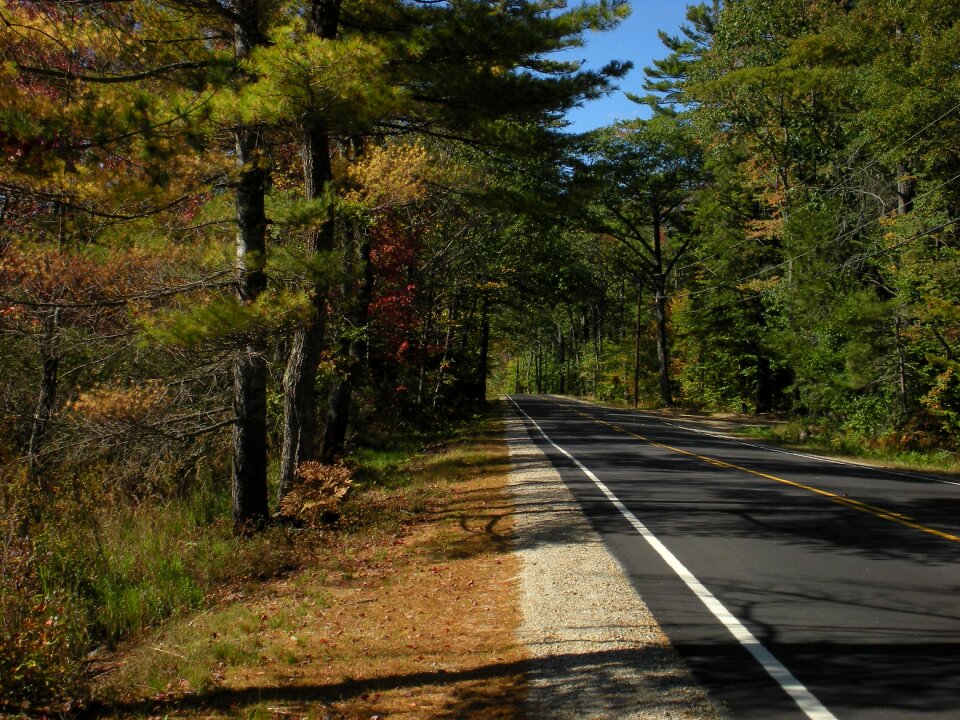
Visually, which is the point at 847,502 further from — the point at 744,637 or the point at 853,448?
the point at 853,448

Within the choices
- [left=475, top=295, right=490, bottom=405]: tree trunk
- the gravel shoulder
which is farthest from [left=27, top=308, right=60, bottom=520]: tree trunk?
[left=475, top=295, right=490, bottom=405]: tree trunk

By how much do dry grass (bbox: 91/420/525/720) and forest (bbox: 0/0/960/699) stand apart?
84cm

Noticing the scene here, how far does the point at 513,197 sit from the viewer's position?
11.4m

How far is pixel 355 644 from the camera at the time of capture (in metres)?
6.61

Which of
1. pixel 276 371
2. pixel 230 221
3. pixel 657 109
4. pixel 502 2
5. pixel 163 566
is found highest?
pixel 657 109

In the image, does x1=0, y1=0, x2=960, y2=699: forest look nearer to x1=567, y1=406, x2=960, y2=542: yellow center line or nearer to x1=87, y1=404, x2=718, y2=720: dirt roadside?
x1=87, y1=404, x2=718, y2=720: dirt roadside

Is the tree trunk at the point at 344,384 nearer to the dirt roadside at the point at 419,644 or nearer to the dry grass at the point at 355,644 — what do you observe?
the dry grass at the point at 355,644

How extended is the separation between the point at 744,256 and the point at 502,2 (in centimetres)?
3002

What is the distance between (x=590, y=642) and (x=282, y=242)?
997 centimetres

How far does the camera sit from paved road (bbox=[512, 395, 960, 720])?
488 cm

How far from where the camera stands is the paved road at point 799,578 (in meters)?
4.88

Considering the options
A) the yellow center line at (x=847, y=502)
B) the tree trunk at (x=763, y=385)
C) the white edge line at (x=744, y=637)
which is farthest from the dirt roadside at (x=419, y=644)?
the tree trunk at (x=763, y=385)

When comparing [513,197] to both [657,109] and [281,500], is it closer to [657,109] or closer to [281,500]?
[281,500]

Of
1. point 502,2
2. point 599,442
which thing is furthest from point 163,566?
point 599,442
